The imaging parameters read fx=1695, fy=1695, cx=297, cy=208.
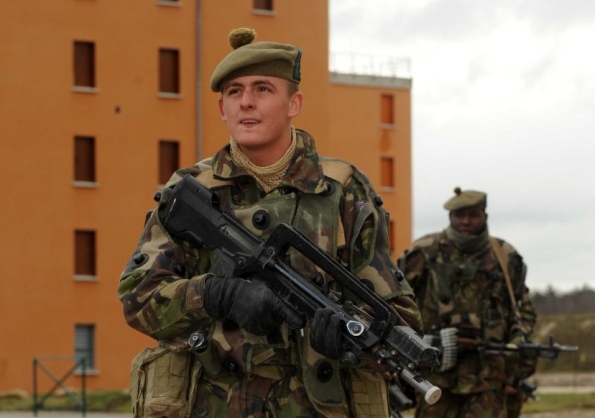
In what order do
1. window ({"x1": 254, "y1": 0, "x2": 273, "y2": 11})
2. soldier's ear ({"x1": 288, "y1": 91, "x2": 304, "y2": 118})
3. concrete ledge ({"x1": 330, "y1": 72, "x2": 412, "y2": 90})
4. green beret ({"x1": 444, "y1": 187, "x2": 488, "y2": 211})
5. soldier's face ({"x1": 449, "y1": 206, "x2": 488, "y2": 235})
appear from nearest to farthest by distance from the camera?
soldier's ear ({"x1": 288, "y1": 91, "x2": 304, "y2": 118}), soldier's face ({"x1": 449, "y1": 206, "x2": 488, "y2": 235}), green beret ({"x1": 444, "y1": 187, "x2": 488, "y2": 211}), window ({"x1": 254, "y1": 0, "x2": 273, "y2": 11}), concrete ledge ({"x1": 330, "y1": 72, "x2": 412, "y2": 90})

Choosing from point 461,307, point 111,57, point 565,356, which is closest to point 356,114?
point 565,356

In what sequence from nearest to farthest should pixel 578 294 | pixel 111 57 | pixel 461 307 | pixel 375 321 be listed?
pixel 375 321 < pixel 461 307 < pixel 111 57 < pixel 578 294

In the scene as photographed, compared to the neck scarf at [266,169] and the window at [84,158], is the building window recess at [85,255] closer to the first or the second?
the window at [84,158]

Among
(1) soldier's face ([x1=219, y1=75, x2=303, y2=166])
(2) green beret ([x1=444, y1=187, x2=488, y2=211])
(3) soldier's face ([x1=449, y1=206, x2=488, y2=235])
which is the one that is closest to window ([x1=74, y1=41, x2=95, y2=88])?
(2) green beret ([x1=444, y1=187, x2=488, y2=211])

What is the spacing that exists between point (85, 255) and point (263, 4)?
1056 centimetres

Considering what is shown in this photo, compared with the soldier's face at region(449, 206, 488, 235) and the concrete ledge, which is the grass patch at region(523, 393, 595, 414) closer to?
the soldier's face at region(449, 206, 488, 235)

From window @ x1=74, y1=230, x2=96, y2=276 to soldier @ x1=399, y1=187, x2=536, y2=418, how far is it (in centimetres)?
3962

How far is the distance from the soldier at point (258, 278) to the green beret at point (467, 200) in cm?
796

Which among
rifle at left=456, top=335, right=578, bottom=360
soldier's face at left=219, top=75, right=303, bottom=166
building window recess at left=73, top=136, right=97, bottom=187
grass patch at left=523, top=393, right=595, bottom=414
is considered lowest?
grass patch at left=523, top=393, right=595, bottom=414

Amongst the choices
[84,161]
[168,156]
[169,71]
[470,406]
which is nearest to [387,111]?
[169,71]

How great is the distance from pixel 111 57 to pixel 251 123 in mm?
47356

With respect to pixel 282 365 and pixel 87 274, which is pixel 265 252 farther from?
pixel 87 274

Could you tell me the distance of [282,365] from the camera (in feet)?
20.4

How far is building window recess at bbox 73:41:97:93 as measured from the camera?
52.9m
